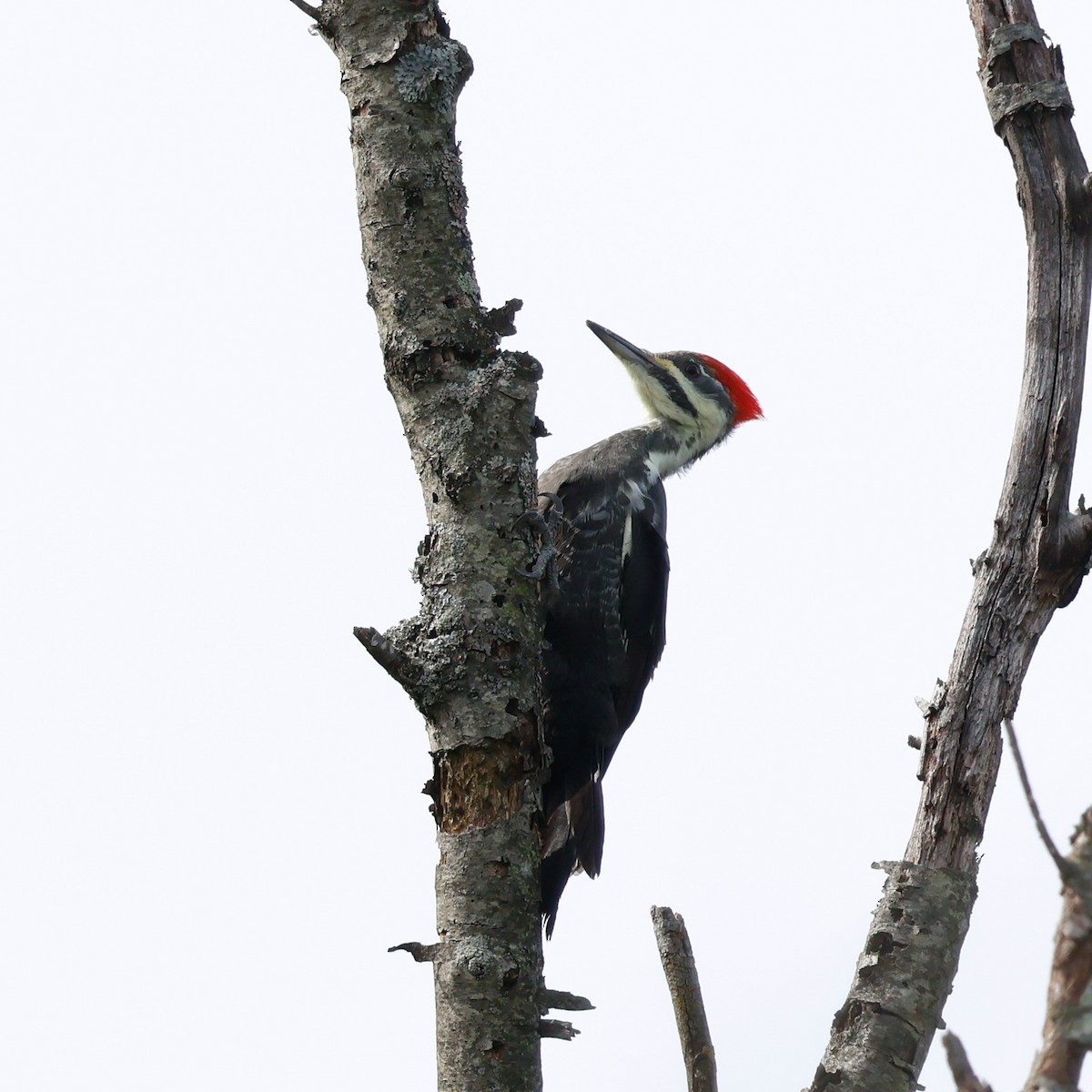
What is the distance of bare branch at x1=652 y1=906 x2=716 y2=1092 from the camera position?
333 centimetres

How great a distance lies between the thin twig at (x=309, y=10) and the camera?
3594mm

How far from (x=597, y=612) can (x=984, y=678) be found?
5.52 feet

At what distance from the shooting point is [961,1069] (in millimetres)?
1703

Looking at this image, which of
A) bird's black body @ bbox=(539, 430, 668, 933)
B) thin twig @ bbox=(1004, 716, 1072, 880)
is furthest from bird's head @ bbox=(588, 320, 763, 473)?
thin twig @ bbox=(1004, 716, 1072, 880)

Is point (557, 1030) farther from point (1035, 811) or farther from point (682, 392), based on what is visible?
point (682, 392)

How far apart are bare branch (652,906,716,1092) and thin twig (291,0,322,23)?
2258 mm

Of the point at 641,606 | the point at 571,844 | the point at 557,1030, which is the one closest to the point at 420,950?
the point at 557,1030

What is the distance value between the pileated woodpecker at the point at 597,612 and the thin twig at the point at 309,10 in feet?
5.07

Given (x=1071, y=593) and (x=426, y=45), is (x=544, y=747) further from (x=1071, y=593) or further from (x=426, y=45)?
(x=426, y=45)

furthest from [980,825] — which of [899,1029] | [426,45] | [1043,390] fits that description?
[426,45]

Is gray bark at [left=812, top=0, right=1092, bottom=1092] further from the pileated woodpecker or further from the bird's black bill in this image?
the bird's black bill

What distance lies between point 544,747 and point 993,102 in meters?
1.99

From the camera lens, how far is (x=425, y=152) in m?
3.50

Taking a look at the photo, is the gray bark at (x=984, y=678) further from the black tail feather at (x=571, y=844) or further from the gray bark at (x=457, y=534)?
the black tail feather at (x=571, y=844)
